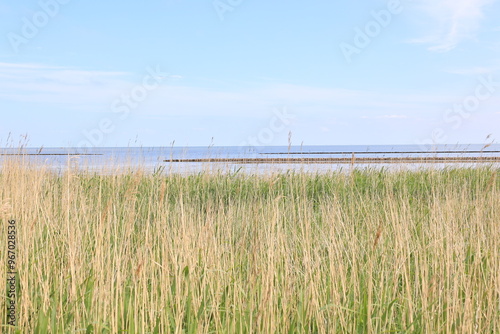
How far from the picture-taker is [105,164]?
27.4 ft

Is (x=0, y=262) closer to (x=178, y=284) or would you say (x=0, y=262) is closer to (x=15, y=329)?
(x=15, y=329)

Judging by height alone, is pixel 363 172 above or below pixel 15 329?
above

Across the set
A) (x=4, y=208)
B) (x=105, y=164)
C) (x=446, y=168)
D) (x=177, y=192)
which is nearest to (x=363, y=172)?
(x=446, y=168)

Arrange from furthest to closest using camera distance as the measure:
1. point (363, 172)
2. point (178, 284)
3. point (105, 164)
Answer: point (363, 172), point (105, 164), point (178, 284)

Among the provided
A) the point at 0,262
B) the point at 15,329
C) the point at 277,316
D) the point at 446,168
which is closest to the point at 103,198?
the point at 0,262

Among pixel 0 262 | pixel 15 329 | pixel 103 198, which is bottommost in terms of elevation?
pixel 15 329

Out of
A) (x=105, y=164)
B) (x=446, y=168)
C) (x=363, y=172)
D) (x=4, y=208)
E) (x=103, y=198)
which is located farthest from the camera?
(x=446, y=168)

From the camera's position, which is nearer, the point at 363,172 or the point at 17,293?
the point at 17,293

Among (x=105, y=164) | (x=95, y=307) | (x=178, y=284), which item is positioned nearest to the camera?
(x=95, y=307)

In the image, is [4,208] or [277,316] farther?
[277,316]

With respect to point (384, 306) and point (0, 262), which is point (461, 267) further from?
point (0, 262)

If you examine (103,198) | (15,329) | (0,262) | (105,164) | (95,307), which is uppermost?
(105,164)

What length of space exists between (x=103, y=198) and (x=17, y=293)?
385 centimetres

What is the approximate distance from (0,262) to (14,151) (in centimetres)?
525
